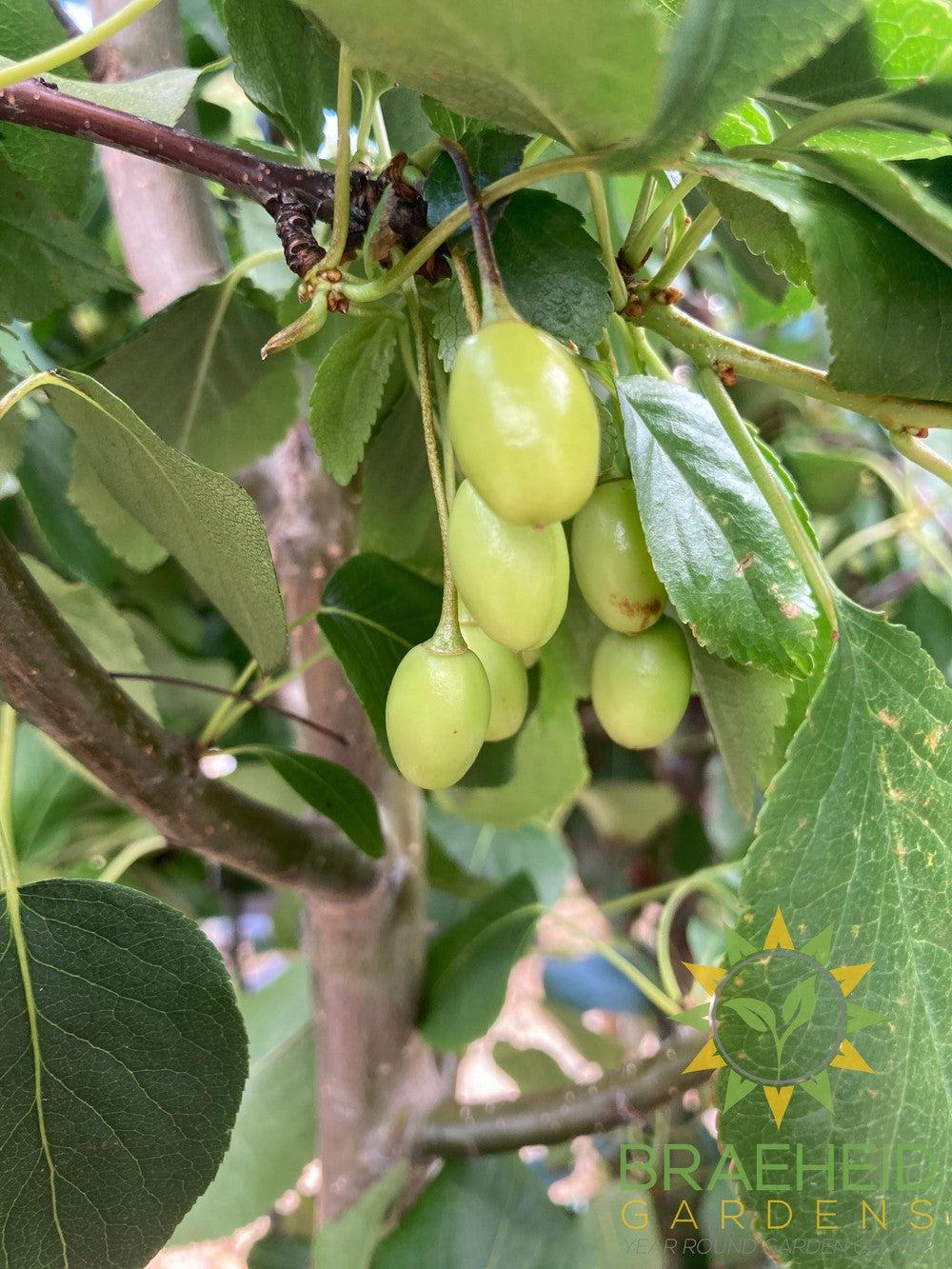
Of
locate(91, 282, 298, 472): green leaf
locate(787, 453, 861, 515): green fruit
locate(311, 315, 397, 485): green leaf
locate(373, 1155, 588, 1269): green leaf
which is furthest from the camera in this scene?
locate(787, 453, 861, 515): green fruit

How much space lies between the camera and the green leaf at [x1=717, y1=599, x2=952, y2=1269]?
0.25 meters

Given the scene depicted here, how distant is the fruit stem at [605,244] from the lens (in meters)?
0.26

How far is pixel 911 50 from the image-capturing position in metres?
0.22

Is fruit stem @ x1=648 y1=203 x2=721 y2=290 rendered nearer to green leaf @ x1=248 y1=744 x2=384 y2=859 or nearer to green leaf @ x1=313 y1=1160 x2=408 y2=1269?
green leaf @ x1=248 y1=744 x2=384 y2=859

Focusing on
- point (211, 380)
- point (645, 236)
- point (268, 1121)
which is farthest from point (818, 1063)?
point (268, 1121)

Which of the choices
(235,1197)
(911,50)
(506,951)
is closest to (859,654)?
(911,50)

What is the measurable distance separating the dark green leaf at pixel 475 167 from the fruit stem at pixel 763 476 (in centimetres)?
8

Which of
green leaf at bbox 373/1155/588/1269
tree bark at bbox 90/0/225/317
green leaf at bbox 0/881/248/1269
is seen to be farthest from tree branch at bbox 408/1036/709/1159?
tree bark at bbox 90/0/225/317

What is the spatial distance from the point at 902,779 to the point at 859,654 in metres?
0.04

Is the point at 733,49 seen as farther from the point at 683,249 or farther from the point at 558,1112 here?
the point at 558,1112

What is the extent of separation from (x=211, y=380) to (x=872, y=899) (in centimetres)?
31

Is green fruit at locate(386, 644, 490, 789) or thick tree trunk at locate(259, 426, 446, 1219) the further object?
thick tree trunk at locate(259, 426, 446, 1219)

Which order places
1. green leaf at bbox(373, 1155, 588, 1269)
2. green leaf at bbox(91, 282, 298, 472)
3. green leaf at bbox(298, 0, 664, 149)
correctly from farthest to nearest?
green leaf at bbox(373, 1155, 588, 1269) < green leaf at bbox(91, 282, 298, 472) < green leaf at bbox(298, 0, 664, 149)

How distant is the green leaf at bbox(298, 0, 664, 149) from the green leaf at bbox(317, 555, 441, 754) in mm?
188
